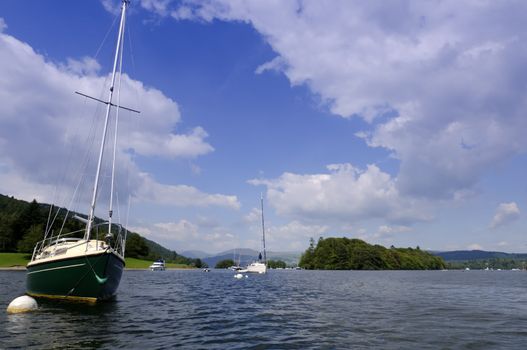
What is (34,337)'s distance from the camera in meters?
18.0

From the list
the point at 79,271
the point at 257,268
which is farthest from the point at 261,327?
the point at 257,268

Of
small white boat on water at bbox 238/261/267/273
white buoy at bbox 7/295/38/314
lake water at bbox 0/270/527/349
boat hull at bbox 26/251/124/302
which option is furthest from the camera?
small white boat on water at bbox 238/261/267/273

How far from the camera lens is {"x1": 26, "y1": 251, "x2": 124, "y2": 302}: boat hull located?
1137 inches

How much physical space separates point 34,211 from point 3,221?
11.0m

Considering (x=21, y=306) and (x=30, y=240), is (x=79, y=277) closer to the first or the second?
(x=21, y=306)

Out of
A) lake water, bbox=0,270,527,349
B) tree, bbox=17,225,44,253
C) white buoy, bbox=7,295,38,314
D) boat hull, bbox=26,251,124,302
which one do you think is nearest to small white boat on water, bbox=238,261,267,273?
tree, bbox=17,225,44,253

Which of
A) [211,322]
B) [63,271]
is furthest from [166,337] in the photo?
[63,271]

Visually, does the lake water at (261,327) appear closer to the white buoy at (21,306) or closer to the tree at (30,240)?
the white buoy at (21,306)

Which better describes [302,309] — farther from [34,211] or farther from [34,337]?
[34,211]

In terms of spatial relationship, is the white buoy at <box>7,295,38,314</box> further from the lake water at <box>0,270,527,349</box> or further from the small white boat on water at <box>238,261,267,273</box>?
the small white boat on water at <box>238,261,267,273</box>

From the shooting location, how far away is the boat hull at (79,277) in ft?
94.7

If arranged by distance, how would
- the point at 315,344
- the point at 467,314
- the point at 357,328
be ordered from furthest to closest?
the point at 467,314 < the point at 357,328 < the point at 315,344

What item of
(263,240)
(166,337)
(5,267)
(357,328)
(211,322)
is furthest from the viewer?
(263,240)

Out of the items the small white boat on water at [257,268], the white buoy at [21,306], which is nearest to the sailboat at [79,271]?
the white buoy at [21,306]
